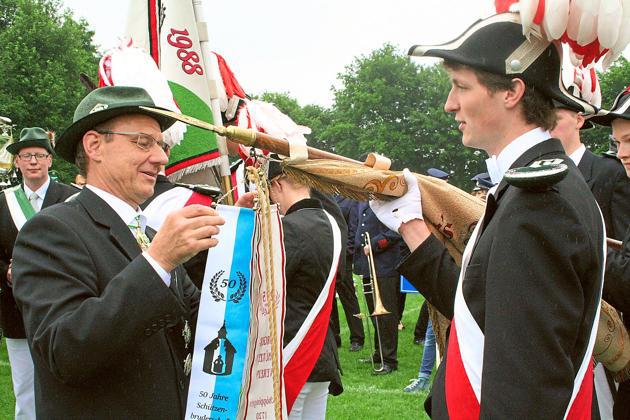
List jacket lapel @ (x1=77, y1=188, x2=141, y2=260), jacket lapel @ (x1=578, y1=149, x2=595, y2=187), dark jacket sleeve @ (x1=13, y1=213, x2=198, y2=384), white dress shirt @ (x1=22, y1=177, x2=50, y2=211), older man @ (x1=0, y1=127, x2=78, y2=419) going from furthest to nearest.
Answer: white dress shirt @ (x1=22, y1=177, x2=50, y2=211), older man @ (x1=0, y1=127, x2=78, y2=419), jacket lapel @ (x1=578, y1=149, x2=595, y2=187), jacket lapel @ (x1=77, y1=188, x2=141, y2=260), dark jacket sleeve @ (x1=13, y1=213, x2=198, y2=384)

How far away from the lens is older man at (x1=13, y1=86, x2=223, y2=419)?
8.09ft

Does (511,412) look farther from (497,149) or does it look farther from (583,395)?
(497,149)

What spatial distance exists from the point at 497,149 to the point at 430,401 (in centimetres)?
94

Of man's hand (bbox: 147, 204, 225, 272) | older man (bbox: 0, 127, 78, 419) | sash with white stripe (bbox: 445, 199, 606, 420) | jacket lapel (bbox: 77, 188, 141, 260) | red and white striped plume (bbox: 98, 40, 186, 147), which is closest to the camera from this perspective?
sash with white stripe (bbox: 445, 199, 606, 420)

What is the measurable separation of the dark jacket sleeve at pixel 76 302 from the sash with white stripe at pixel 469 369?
96 cm

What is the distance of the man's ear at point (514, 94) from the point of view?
2.46 meters

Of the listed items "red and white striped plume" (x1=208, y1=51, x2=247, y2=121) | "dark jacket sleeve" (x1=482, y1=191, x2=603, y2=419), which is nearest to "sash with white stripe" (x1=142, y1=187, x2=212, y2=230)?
"red and white striped plume" (x1=208, y1=51, x2=247, y2=121)

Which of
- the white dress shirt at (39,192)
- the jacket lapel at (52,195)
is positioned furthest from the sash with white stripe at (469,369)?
the white dress shirt at (39,192)

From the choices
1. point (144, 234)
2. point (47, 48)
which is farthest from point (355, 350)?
point (47, 48)

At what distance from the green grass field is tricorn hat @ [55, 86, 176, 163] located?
511 centimetres

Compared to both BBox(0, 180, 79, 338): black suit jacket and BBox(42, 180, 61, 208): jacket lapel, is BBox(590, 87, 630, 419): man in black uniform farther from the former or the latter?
BBox(42, 180, 61, 208): jacket lapel

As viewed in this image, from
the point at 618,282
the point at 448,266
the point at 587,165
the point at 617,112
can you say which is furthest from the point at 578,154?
the point at 448,266

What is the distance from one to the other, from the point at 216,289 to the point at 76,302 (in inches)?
27.0

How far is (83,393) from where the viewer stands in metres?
2.59
